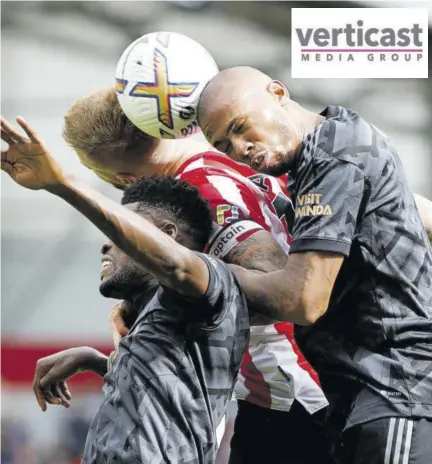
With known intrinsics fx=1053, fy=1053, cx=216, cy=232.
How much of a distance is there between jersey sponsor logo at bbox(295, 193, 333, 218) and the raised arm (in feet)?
1.28

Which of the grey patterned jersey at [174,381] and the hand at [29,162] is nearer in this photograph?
the hand at [29,162]

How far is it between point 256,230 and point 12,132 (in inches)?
39.8

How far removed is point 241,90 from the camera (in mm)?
3113

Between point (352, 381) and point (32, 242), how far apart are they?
7.81 m

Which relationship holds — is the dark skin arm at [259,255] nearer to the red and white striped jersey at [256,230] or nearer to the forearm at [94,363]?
the red and white striped jersey at [256,230]

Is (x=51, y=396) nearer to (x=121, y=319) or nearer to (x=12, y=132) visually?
(x=121, y=319)

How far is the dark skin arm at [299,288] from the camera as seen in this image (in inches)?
112

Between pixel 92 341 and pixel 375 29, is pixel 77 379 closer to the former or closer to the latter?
pixel 92 341

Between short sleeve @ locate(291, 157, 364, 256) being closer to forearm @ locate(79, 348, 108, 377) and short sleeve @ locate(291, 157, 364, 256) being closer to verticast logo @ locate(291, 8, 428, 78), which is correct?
forearm @ locate(79, 348, 108, 377)

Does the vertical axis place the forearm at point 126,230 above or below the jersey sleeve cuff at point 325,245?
above

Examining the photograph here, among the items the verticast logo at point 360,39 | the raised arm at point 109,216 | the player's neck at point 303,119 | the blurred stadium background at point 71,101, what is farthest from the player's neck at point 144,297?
the blurred stadium background at point 71,101

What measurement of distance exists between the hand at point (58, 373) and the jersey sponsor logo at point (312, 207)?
107cm

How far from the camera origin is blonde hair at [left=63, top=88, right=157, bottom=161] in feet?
12.7

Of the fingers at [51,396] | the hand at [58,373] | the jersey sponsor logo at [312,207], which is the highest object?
the jersey sponsor logo at [312,207]
